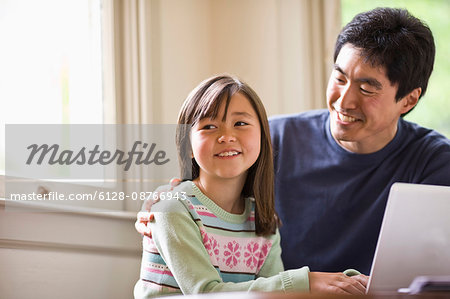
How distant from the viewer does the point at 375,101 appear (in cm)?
182

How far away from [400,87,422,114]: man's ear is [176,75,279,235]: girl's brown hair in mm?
540

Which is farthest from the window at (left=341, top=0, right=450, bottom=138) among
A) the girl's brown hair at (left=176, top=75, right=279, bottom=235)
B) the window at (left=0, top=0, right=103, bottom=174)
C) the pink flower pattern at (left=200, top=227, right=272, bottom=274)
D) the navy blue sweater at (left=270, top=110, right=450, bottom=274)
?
the window at (left=0, top=0, right=103, bottom=174)

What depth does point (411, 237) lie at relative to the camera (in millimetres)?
1239

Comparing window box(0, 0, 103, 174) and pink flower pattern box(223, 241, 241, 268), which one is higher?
window box(0, 0, 103, 174)

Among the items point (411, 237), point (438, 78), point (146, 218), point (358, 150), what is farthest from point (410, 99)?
point (146, 218)

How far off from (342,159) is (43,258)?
1000 mm

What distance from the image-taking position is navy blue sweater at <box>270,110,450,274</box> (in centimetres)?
190

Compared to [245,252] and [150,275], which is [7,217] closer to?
[150,275]

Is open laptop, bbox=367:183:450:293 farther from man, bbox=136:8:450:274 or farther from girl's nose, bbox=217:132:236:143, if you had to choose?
man, bbox=136:8:450:274

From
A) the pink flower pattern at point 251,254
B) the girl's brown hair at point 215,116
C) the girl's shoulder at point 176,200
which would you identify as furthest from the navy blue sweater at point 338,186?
the girl's shoulder at point 176,200

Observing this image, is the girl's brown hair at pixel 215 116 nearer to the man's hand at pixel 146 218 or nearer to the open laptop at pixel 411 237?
the man's hand at pixel 146 218

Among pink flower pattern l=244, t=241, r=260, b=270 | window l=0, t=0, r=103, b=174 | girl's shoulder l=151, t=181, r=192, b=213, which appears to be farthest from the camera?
window l=0, t=0, r=103, b=174

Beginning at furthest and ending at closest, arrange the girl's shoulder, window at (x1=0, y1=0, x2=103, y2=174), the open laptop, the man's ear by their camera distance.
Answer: the man's ear, window at (x1=0, y1=0, x2=103, y2=174), the girl's shoulder, the open laptop

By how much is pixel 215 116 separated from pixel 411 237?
0.59 metres
